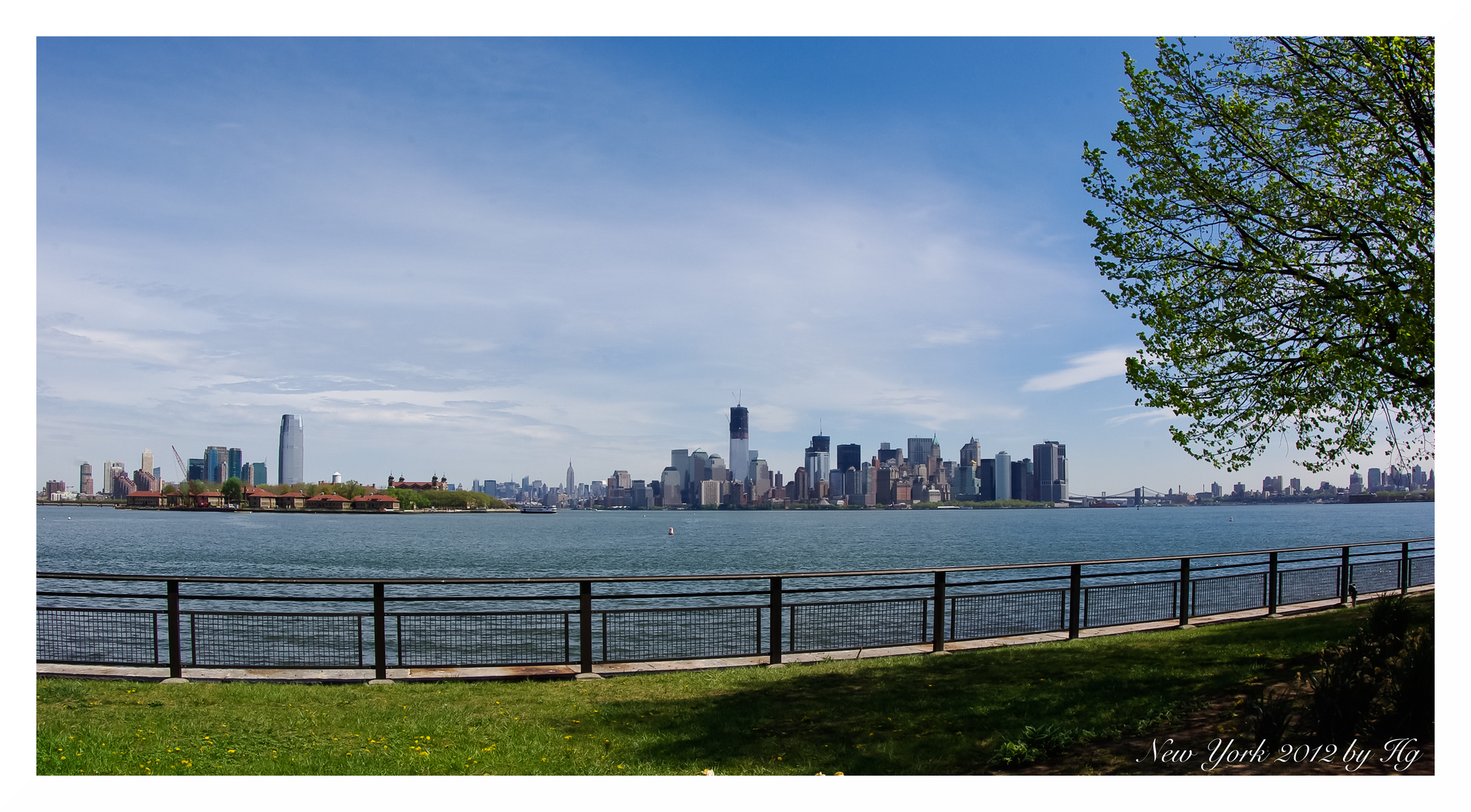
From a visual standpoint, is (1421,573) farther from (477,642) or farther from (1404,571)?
(477,642)

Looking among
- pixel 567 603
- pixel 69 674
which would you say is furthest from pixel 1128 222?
pixel 567 603

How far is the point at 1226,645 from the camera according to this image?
10.4 m

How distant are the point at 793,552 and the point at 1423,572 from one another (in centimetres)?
5488

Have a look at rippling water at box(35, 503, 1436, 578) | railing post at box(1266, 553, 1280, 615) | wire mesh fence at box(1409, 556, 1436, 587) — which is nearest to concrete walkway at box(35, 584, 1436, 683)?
railing post at box(1266, 553, 1280, 615)

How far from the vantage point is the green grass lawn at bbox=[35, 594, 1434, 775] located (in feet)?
20.6

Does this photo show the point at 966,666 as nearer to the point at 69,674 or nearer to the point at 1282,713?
the point at 1282,713

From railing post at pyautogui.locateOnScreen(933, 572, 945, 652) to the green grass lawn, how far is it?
807mm

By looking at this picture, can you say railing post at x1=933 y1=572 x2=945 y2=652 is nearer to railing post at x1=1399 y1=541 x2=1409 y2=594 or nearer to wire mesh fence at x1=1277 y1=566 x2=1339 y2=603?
wire mesh fence at x1=1277 y1=566 x2=1339 y2=603

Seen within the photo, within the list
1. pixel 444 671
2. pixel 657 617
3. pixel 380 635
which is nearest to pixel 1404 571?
pixel 444 671

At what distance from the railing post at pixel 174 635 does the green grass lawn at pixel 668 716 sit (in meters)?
0.42

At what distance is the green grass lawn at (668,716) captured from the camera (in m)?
6.29

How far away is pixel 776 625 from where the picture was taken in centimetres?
1078

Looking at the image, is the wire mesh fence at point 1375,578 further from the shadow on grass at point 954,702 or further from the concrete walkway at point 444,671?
the concrete walkway at point 444,671

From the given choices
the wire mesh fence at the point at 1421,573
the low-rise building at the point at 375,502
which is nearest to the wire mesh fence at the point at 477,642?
the wire mesh fence at the point at 1421,573
